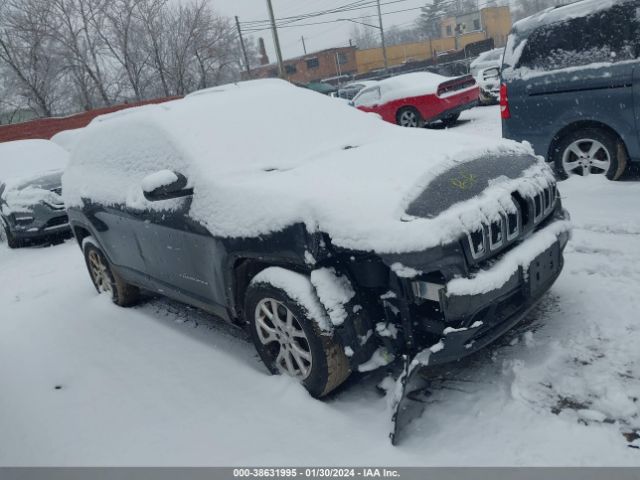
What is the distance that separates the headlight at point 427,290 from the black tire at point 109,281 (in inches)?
126

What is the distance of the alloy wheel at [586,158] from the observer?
5.36 meters

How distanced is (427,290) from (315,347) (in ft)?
2.24

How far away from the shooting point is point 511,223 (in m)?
2.65

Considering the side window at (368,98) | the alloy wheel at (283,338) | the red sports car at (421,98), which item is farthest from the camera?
the side window at (368,98)

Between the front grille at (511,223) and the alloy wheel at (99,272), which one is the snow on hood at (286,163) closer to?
the front grille at (511,223)

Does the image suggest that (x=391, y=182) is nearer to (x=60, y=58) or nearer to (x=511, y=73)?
(x=511, y=73)

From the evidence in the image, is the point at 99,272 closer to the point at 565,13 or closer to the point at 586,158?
the point at 586,158

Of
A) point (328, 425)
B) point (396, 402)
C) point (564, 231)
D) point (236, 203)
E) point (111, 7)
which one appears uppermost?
point (111, 7)

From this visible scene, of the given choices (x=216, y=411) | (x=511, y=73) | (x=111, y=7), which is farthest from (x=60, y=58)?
(x=216, y=411)

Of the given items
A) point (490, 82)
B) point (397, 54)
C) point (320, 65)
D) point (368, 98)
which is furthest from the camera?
point (320, 65)

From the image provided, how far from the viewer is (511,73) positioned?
18.8ft

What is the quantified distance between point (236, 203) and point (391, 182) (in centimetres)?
90

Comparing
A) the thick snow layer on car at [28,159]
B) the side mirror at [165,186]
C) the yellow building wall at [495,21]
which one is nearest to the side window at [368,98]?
the thick snow layer on car at [28,159]

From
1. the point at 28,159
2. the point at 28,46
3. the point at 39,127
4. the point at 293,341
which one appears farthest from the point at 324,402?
the point at 28,46
